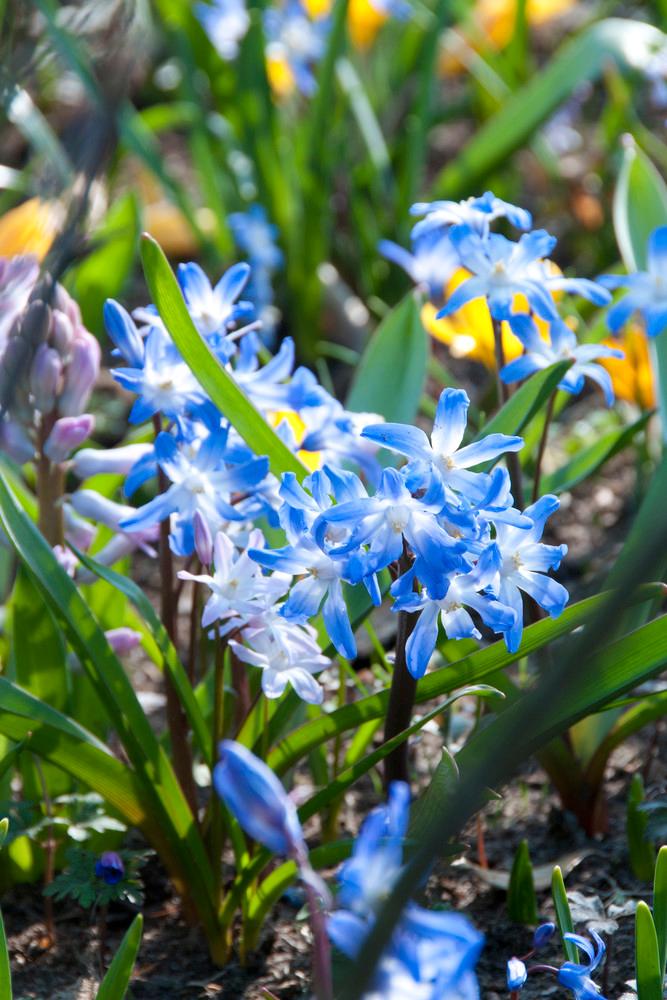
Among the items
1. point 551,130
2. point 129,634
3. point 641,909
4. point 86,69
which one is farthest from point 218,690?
point 551,130

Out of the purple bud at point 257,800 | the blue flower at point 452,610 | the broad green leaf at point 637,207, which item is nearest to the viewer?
the purple bud at point 257,800

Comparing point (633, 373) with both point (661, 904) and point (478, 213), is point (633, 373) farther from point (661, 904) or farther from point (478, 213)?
point (661, 904)

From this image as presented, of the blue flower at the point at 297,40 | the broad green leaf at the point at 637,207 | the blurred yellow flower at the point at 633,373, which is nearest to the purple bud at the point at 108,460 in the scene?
the broad green leaf at the point at 637,207

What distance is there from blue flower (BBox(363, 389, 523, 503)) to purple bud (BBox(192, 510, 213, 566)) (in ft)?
0.83

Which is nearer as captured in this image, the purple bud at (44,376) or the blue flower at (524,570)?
the blue flower at (524,570)

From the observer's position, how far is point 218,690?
4.14ft

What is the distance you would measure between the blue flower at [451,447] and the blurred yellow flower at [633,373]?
3.52 ft

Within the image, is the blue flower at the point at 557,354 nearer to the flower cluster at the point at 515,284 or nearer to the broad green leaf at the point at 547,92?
the flower cluster at the point at 515,284

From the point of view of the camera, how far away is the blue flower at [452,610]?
3.42ft

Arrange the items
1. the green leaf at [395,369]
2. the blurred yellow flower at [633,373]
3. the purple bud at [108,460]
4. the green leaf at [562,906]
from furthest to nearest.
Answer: the blurred yellow flower at [633,373]
the green leaf at [395,369]
the purple bud at [108,460]
the green leaf at [562,906]

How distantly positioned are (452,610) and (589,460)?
23.8 inches

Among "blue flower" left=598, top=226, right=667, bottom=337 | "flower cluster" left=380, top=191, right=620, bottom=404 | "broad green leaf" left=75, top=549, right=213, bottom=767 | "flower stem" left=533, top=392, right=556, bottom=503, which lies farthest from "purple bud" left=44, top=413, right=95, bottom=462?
"blue flower" left=598, top=226, right=667, bottom=337

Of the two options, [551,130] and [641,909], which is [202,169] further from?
[641,909]

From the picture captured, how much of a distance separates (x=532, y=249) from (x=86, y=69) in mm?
1747
